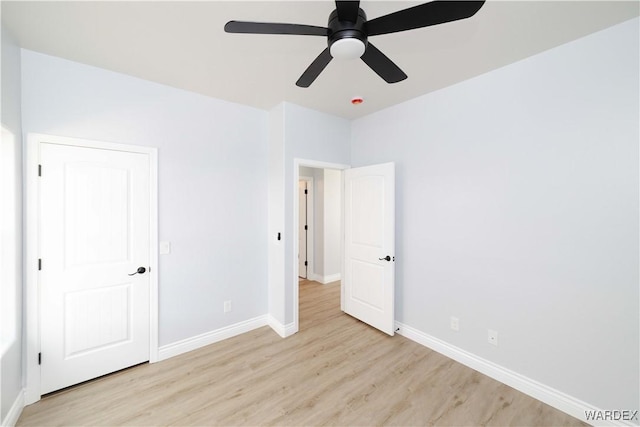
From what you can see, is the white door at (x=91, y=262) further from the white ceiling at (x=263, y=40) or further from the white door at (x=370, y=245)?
the white door at (x=370, y=245)

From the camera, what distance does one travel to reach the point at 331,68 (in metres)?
2.21

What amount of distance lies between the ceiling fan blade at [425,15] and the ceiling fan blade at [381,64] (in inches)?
4.4

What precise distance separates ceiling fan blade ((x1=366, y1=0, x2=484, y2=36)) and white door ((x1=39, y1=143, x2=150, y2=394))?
2.30 metres

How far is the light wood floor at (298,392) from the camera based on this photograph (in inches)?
72.2

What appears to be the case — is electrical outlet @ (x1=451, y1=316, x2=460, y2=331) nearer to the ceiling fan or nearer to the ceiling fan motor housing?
the ceiling fan

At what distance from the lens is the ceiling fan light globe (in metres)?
1.30

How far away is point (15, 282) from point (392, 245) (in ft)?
10.3

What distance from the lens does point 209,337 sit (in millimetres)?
2805

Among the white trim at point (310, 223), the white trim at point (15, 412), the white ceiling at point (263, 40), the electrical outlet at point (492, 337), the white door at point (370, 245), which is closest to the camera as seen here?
the white ceiling at point (263, 40)

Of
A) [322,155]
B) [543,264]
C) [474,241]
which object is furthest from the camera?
[322,155]

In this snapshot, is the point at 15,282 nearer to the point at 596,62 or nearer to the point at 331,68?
the point at 331,68

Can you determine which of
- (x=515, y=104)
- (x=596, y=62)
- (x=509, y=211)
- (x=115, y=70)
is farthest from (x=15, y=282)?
(x=596, y=62)

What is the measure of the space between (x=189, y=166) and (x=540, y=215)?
3.19 m

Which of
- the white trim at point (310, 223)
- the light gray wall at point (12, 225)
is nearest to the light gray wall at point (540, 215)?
the white trim at point (310, 223)
